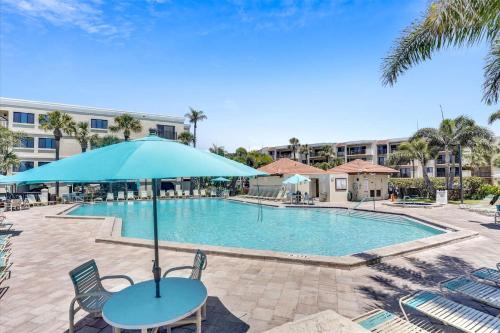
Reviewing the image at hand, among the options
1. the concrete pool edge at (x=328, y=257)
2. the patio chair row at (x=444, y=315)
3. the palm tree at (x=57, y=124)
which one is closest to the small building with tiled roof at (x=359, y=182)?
the concrete pool edge at (x=328, y=257)

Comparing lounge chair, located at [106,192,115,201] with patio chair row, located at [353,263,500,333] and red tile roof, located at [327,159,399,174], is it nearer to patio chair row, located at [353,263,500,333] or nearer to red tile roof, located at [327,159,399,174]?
red tile roof, located at [327,159,399,174]

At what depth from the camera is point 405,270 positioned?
6488 millimetres

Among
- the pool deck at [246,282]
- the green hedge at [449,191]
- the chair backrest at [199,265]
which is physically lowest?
the pool deck at [246,282]

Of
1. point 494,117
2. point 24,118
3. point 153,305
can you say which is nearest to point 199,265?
point 153,305

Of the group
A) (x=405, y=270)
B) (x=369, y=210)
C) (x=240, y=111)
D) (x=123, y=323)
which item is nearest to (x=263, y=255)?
(x=405, y=270)

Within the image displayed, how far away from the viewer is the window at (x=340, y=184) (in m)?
24.9

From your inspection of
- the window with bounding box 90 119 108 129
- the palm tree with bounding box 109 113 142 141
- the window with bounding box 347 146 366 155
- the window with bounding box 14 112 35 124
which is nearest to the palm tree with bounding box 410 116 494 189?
the palm tree with bounding box 109 113 142 141

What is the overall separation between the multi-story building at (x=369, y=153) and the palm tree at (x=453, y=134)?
2843cm

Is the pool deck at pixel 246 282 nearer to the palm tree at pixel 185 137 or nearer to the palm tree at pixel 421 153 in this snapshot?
the palm tree at pixel 421 153

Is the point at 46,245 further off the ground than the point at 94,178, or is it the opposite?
the point at 94,178

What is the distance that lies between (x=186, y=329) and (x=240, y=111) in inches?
737

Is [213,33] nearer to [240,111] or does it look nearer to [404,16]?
[404,16]

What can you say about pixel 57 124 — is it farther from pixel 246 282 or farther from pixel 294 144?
pixel 294 144

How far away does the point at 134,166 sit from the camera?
2982mm
